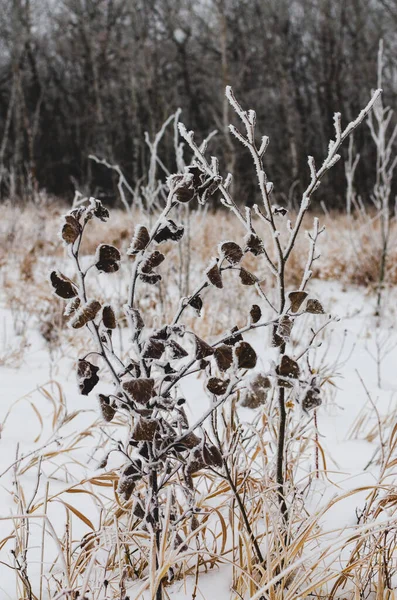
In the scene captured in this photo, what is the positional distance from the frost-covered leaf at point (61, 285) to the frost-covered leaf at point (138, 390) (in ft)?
0.56

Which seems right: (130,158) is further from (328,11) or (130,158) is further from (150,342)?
(150,342)

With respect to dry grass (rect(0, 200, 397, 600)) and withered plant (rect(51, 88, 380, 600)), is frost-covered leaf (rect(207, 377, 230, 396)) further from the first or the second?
dry grass (rect(0, 200, 397, 600))

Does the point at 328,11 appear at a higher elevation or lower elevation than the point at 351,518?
higher

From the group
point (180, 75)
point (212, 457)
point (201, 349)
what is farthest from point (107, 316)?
point (180, 75)

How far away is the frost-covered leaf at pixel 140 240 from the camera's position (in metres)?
0.84

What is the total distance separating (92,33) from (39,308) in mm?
11685

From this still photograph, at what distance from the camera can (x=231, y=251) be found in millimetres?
833

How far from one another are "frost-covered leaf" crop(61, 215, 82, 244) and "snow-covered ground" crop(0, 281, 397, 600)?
1.22 feet

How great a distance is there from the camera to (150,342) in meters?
0.81

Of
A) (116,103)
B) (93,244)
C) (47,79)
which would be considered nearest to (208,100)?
(116,103)

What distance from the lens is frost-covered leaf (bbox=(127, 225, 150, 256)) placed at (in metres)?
0.84

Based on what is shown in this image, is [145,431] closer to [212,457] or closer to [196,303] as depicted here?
[212,457]

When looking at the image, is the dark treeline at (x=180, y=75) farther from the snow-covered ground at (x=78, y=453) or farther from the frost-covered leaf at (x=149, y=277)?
the frost-covered leaf at (x=149, y=277)

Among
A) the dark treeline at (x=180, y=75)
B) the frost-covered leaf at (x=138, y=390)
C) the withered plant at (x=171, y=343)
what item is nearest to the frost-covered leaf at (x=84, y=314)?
the withered plant at (x=171, y=343)
